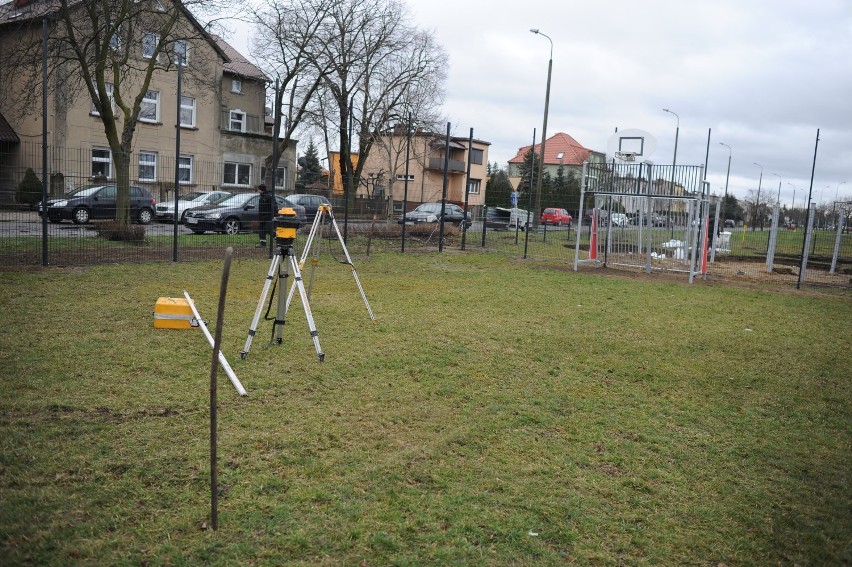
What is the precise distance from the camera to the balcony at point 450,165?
58.4 meters

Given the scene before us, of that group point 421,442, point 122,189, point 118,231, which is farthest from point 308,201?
point 421,442

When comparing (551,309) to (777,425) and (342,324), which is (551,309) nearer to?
(342,324)

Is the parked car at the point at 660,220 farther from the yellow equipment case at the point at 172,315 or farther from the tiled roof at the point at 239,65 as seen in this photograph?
the tiled roof at the point at 239,65

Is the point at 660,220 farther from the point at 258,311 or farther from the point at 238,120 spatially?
the point at 238,120

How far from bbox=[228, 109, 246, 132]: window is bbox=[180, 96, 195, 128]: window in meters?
5.80

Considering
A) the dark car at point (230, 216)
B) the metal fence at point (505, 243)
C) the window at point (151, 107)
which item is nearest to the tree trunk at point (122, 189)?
the metal fence at point (505, 243)

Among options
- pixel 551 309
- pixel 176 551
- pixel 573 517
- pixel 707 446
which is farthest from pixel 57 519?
pixel 551 309

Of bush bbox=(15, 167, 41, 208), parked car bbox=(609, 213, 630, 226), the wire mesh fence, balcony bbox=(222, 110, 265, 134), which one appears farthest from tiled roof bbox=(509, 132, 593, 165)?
bush bbox=(15, 167, 41, 208)

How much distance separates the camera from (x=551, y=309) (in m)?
10.2

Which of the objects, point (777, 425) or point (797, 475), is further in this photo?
point (777, 425)

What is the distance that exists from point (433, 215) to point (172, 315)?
20.6 m

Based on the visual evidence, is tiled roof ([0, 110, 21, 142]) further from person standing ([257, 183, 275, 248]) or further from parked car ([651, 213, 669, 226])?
parked car ([651, 213, 669, 226])

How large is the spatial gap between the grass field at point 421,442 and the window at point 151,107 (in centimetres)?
2511

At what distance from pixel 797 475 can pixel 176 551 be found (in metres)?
3.88
